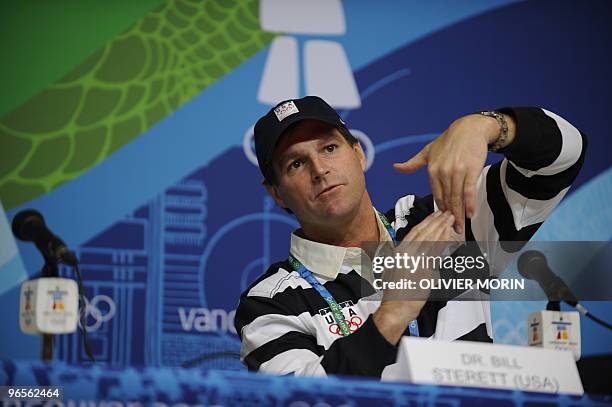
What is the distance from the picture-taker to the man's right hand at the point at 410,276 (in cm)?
127

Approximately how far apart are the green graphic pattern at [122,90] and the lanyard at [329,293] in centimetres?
125

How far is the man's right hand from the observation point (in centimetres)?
127

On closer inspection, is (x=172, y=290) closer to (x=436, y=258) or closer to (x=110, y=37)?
(x=110, y=37)

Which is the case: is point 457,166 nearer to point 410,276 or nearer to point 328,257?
point 410,276

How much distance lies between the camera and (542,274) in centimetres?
195

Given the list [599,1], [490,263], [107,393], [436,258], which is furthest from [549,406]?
[599,1]

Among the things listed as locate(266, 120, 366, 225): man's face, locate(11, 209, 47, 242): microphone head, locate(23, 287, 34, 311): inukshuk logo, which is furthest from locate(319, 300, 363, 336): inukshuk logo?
locate(11, 209, 47, 242): microphone head

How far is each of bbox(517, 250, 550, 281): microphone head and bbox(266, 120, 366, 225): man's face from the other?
0.43m

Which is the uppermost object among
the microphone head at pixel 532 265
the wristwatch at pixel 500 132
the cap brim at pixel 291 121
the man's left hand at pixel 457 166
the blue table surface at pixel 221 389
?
the cap brim at pixel 291 121

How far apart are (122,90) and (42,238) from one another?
3.16 ft

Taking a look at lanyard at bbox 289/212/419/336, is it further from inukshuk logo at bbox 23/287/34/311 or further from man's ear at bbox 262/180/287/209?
inukshuk logo at bbox 23/287/34/311

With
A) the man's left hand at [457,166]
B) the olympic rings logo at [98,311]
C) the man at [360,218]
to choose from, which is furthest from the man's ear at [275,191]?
the olympic rings logo at [98,311]

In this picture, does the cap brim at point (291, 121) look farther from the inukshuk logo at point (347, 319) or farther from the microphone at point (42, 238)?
the microphone at point (42, 238)

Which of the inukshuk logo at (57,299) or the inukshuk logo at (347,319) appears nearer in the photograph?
the inukshuk logo at (347,319)
